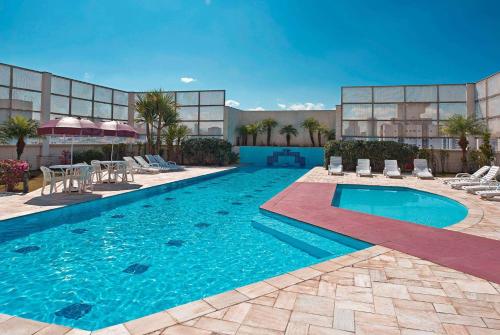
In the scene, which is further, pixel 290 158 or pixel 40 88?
pixel 290 158

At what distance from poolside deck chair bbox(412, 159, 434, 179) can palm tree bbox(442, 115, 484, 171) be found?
2.05 meters

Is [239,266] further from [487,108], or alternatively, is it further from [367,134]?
[487,108]

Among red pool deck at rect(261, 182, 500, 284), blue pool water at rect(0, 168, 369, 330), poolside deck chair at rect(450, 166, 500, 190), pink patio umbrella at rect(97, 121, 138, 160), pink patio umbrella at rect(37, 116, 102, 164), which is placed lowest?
blue pool water at rect(0, 168, 369, 330)

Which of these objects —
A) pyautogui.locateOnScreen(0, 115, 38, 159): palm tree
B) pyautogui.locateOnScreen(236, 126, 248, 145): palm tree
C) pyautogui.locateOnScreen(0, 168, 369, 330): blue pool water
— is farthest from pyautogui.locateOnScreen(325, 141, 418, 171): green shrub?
pyautogui.locateOnScreen(0, 115, 38, 159): palm tree

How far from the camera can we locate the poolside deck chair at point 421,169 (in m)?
14.3

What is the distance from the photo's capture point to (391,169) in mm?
15344

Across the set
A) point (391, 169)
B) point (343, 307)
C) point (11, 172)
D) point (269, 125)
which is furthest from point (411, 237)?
point (269, 125)

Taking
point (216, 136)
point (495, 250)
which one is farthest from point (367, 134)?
point (495, 250)

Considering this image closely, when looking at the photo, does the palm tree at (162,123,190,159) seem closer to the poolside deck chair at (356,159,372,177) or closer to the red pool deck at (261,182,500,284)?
the poolside deck chair at (356,159,372,177)

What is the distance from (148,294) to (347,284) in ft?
7.39

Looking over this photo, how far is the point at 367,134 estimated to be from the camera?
18516mm

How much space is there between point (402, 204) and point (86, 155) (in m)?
14.1

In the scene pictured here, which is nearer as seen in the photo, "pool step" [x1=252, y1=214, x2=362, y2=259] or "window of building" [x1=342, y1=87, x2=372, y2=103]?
"pool step" [x1=252, y1=214, x2=362, y2=259]

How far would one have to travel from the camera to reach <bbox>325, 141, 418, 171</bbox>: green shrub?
16922 millimetres
